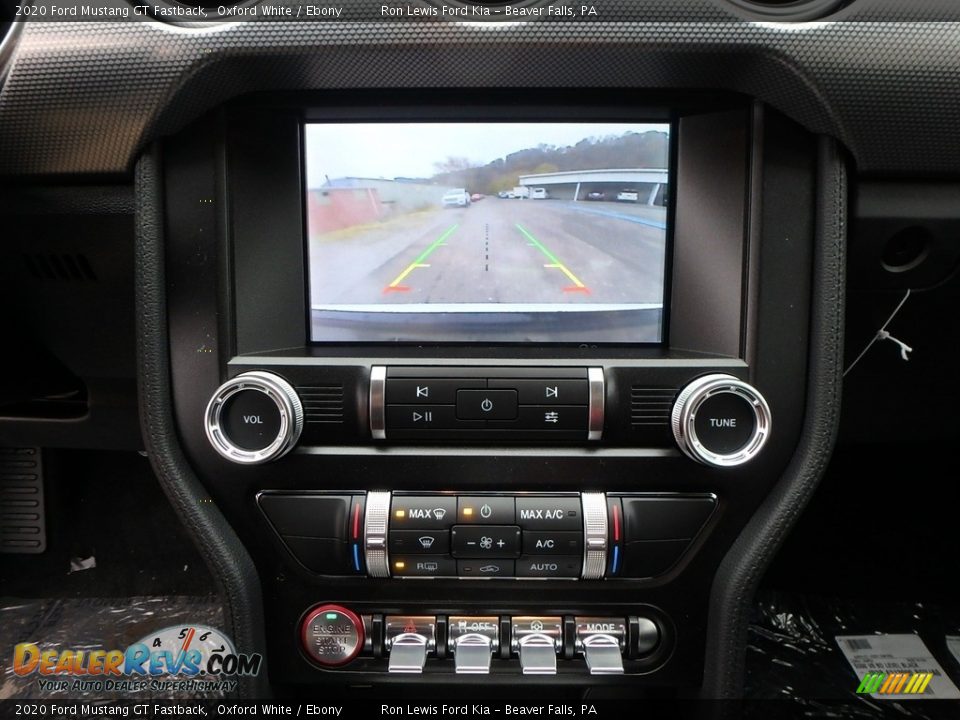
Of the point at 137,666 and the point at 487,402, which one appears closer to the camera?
the point at 487,402

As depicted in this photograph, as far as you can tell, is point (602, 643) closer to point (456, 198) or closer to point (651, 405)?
point (651, 405)

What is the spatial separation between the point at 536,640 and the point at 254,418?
615 mm

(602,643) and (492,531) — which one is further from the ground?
(492,531)

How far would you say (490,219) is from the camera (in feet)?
3.57

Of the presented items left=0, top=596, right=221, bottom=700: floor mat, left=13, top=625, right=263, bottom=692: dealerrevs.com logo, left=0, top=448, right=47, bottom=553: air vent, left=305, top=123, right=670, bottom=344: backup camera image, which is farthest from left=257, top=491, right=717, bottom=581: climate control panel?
left=0, top=448, right=47, bottom=553: air vent

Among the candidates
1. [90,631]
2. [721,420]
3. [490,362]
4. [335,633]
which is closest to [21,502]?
[90,631]

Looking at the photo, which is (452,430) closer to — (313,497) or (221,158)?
(313,497)

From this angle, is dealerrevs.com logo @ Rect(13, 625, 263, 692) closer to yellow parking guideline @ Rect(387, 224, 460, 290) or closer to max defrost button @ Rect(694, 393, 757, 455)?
yellow parking guideline @ Rect(387, 224, 460, 290)

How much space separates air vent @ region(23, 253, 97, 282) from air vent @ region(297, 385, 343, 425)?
46cm

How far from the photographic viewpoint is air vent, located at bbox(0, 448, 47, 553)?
5.73 feet

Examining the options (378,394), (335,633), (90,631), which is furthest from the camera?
(90,631)

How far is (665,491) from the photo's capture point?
42.6 inches

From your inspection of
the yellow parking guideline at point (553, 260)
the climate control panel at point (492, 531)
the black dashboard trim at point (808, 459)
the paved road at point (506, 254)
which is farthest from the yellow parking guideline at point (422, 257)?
the black dashboard trim at point (808, 459)

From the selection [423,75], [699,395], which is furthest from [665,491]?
[423,75]
